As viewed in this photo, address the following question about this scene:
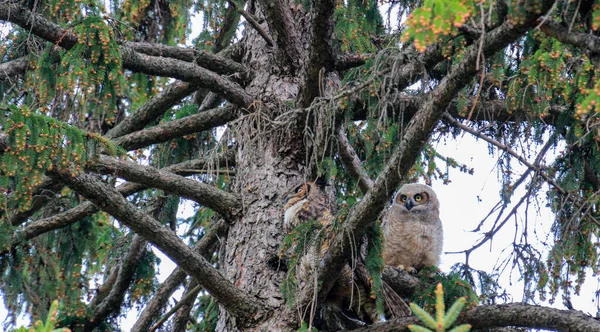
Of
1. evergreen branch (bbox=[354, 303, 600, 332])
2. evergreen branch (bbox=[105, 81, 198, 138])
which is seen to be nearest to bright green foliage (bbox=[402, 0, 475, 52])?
evergreen branch (bbox=[354, 303, 600, 332])

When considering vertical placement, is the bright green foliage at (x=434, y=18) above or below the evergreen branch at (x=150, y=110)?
below

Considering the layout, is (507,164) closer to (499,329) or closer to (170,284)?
(499,329)

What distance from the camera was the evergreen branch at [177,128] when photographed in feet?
18.9

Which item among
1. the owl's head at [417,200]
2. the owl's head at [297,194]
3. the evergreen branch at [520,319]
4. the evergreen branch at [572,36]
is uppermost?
the owl's head at [417,200]

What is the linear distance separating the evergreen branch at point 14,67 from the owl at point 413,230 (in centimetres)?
306

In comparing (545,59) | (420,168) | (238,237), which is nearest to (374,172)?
(420,168)

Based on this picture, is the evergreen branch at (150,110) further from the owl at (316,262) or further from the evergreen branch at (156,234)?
the evergreen branch at (156,234)

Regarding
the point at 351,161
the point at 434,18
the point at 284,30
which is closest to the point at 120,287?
the point at 351,161

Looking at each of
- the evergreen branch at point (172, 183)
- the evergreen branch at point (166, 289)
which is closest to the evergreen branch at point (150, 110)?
the evergreen branch at point (166, 289)

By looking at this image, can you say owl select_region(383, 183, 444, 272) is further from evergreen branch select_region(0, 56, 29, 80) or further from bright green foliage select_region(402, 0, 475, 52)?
bright green foliage select_region(402, 0, 475, 52)

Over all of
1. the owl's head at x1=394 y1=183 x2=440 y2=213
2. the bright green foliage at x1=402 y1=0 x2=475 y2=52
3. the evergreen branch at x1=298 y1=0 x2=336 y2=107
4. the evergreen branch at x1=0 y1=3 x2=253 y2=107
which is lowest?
the bright green foliage at x1=402 y1=0 x2=475 y2=52

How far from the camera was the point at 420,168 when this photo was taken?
6773 mm

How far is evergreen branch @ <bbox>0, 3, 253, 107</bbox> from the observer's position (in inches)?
205

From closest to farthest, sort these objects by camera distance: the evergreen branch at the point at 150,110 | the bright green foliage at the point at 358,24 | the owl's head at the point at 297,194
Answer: the owl's head at the point at 297,194
the bright green foliage at the point at 358,24
the evergreen branch at the point at 150,110
